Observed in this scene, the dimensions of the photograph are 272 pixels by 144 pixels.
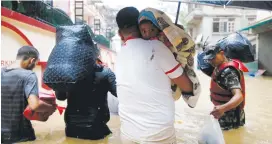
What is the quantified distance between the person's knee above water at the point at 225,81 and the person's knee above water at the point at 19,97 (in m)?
1.93

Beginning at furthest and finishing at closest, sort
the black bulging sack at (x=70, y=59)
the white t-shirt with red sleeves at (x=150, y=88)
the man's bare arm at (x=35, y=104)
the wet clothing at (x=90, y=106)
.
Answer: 1. the wet clothing at (x=90, y=106)
2. the man's bare arm at (x=35, y=104)
3. the black bulging sack at (x=70, y=59)
4. the white t-shirt with red sleeves at (x=150, y=88)

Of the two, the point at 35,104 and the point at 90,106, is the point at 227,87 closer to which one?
the point at 90,106

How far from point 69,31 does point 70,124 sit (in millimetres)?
1161

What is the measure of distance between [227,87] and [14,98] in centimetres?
229

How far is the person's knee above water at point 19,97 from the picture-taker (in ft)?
11.2

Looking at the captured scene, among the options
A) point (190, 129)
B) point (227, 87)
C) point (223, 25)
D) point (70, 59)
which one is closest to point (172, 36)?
point (70, 59)

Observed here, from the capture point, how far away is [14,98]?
3512 mm

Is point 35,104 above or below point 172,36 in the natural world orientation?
below

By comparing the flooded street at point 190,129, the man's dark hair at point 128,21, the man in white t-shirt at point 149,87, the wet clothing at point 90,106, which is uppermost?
the man's dark hair at point 128,21

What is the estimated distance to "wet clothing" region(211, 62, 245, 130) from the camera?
3.62m

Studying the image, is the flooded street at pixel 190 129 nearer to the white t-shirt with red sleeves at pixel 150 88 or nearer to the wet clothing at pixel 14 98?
the wet clothing at pixel 14 98

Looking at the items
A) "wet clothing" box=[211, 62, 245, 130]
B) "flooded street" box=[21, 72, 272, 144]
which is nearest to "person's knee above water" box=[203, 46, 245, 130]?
"wet clothing" box=[211, 62, 245, 130]

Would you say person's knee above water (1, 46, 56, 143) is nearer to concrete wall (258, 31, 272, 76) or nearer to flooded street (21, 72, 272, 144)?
flooded street (21, 72, 272, 144)

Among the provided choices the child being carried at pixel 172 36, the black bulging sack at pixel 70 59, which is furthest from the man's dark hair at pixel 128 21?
the black bulging sack at pixel 70 59
